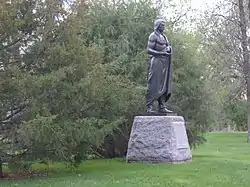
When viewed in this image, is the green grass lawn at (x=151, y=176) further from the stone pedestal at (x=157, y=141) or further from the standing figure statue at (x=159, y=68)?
the standing figure statue at (x=159, y=68)

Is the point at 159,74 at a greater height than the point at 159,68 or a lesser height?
lesser

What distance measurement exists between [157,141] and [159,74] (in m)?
1.97

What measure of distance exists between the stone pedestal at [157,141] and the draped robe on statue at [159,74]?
793 mm

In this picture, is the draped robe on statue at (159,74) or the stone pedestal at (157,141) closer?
the stone pedestal at (157,141)

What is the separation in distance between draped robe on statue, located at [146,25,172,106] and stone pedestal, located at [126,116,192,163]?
79 cm

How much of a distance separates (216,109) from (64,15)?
→ 10.6 metres

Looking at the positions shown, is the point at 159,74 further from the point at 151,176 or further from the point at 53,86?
the point at 53,86

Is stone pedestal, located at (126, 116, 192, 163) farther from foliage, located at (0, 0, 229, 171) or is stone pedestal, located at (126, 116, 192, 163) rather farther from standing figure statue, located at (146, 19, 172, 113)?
foliage, located at (0, 0, 229, 171)

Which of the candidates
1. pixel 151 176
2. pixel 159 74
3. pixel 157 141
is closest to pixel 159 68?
pixel 159 74

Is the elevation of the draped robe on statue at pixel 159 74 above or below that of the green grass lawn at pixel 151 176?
above

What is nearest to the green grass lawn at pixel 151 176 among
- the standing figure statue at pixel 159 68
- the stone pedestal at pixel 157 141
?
the stone pedestal at pixel 157 141

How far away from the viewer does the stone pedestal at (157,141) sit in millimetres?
14125

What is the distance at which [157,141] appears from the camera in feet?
46.6

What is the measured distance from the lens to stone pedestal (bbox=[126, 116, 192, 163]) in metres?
14.1
